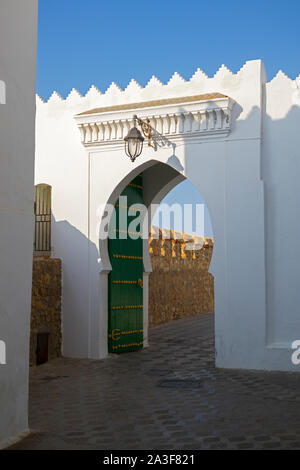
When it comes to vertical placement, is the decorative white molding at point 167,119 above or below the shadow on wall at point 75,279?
above

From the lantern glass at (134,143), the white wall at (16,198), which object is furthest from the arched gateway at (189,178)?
the white wall at (16,198)

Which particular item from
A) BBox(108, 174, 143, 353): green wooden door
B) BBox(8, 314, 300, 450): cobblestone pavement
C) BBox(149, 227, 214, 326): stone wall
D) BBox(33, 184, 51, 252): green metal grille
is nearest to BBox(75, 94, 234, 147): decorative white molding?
BBox(108, 174, 143, 353): green wooden door

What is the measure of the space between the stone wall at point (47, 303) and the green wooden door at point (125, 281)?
87 cm

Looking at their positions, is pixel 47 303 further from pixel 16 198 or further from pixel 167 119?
pixel 16 198

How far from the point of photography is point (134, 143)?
8.42 metres

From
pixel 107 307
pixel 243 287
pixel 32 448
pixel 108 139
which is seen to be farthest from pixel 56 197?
pixel 32 448

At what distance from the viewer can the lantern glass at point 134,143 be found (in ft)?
27.2

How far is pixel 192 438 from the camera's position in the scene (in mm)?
4590

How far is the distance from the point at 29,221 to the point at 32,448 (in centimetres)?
186

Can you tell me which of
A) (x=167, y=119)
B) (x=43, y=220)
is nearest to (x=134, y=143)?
(x=167, y=119)

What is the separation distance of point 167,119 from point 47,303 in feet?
11.6

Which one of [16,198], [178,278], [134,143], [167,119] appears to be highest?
[167,119]

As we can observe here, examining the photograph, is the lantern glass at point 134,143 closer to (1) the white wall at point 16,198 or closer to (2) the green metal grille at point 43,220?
(2) the green metal grille at point 43,220

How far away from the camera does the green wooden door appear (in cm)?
947
